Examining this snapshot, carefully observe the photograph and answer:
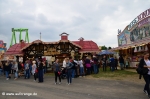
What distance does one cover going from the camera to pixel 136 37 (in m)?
20.5

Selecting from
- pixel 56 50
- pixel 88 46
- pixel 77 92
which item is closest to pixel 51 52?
pixel 56 50

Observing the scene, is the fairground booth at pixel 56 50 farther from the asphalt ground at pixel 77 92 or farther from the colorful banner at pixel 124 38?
the asphalt ground at pixel 77 92

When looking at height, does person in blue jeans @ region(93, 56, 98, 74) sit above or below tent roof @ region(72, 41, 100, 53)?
below

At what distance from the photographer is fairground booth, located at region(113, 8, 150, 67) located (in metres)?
18.2

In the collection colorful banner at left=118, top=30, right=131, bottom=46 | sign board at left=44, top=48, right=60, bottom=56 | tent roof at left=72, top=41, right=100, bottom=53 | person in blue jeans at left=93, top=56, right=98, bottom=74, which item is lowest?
person in blue jeans at left=93, top=56, right=98, bottom=74

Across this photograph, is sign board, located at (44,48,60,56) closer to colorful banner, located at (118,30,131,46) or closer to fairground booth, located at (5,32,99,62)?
fairground booth, located at (5,32,99,62)

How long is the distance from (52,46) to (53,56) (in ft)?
5.34

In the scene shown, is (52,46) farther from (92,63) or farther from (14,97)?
(14,97)

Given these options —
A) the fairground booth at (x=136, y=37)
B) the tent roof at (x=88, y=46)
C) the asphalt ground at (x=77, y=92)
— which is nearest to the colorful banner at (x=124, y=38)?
the fairground booth at (x=136, y=37)

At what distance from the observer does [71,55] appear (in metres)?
23.3

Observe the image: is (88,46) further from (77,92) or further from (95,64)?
(77,92)

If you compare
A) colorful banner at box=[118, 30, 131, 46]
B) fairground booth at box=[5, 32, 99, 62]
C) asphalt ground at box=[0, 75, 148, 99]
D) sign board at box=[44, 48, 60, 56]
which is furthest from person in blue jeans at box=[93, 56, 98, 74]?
sign board at box=[44, 48, 60, 56]

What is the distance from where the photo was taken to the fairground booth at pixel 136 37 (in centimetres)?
1822

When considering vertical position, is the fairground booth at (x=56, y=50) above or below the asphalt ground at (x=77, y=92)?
above
